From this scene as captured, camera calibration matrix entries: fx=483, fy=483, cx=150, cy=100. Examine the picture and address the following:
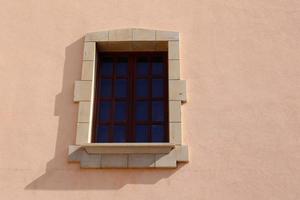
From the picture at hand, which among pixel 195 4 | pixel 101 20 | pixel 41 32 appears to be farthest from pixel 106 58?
pixel 195 4

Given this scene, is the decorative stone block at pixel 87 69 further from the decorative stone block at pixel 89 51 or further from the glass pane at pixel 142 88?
the glass pane at pixel 142 88

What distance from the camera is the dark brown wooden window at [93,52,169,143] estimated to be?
6.59m

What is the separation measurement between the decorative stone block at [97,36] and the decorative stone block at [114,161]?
1740 mm

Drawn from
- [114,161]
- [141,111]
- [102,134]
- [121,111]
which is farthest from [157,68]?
[114,161]

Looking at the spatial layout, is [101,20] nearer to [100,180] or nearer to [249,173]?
[100,180]

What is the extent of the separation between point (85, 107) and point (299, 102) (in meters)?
2.86

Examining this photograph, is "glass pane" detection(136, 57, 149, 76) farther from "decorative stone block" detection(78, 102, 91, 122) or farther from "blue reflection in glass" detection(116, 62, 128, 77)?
"decorative stone block" detection(78, 102, 91, 122)

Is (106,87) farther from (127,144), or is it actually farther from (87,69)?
(127,144)

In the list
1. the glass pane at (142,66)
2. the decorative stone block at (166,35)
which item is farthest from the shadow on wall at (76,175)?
the decorative stone block at (166,35)

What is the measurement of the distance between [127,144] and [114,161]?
0.30 meters

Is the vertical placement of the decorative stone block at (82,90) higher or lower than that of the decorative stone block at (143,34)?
lower

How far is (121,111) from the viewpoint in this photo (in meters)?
6.72

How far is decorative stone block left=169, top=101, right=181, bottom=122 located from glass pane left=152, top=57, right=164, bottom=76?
68cm

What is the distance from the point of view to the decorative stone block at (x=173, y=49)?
266 inches
